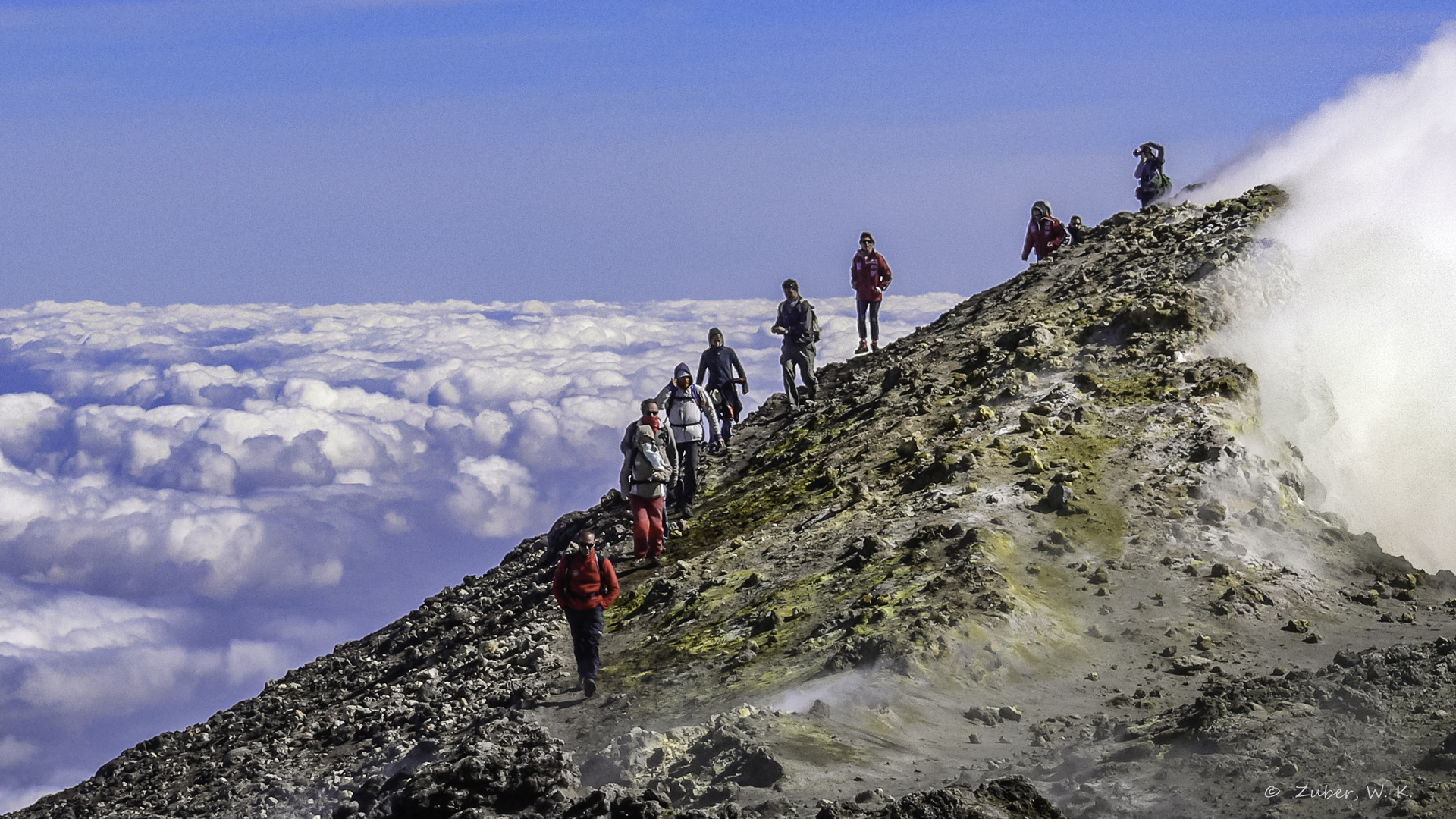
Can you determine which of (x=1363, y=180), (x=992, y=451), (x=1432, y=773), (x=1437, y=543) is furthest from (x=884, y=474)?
(x=1363, y=180)

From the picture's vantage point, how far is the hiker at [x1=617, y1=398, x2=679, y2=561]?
18688 mm

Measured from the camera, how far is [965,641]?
47.3 feet

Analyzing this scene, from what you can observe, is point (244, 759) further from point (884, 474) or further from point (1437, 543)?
point (1437, 543)

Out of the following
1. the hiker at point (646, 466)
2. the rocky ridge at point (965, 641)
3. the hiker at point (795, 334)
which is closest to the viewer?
the rocky ridge at point (965, 641)

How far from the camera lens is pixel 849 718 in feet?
42.2

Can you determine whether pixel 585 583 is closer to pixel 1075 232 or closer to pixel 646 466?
pixel 646 466

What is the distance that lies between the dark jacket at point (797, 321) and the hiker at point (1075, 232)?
338 inches

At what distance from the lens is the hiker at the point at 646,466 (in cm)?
1869

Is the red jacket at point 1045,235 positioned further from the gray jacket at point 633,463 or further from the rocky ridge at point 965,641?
the gray jacket at point 633,463

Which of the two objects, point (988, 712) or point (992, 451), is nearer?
point (988, 712)

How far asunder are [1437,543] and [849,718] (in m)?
12.8

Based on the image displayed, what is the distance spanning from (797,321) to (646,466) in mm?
6954

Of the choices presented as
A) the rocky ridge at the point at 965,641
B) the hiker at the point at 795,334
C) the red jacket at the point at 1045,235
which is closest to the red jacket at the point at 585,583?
the rocky ridge at the point at 965,641

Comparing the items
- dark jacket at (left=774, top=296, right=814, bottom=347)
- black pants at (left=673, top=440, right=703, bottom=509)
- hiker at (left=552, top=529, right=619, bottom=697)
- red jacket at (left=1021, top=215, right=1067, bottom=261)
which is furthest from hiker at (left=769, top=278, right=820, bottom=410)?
hiker at (left=552, top=529, right=619, bottom=697)
